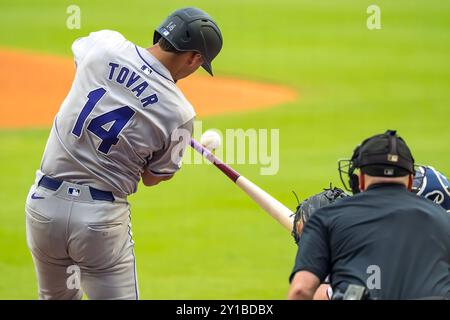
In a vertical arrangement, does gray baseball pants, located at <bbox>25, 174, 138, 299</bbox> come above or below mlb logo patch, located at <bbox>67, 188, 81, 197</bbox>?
below

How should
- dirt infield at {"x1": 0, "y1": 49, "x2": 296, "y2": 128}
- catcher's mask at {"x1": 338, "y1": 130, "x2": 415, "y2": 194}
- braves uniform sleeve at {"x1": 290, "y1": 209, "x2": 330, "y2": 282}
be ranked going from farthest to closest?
1. dirt infield at {"x1": 0, "y1": 49, "x2": 296, "y2": 128}
2. catcher's mask at {"x1": 338, "y1": 130, "x2": 415, "y2": 194}
3. braves uniform sleeve at {"x1": 290, "y1": 209, "x2": 330, "y2": 282}

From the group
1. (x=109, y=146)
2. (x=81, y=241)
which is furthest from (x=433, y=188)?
(x=81, y=241)

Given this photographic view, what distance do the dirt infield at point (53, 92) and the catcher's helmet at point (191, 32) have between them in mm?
9125

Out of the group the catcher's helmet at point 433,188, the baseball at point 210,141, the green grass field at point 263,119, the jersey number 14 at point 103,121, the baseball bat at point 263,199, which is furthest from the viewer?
the green grass field at point 263,119

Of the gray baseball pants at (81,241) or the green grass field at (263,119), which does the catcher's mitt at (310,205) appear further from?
the green grass field at (263,119)

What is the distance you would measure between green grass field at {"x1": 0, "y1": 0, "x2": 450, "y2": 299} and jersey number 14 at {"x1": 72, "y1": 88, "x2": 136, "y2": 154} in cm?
272

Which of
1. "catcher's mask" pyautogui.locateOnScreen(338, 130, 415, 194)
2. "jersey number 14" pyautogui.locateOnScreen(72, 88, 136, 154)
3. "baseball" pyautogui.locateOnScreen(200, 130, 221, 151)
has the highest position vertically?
"jersey number 14" pyautogui.locateOnScreen(72, 88, 136, 154)

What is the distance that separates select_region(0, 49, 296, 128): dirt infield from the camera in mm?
14531

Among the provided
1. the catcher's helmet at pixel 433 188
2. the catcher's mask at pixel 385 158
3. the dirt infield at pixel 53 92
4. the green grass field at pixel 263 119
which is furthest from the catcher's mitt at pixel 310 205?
the dirt infield at pixel 53 92

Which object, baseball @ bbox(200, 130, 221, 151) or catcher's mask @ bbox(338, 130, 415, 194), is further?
baseball @ bbox(200, 130, 221, 151)

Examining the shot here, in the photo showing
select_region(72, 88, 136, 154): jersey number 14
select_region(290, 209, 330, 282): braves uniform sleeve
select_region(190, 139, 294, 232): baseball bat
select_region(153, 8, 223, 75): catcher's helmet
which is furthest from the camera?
select_region(190, 139, 294, 232): baseball bat

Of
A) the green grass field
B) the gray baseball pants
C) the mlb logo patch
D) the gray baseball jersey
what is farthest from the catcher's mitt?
the green grass field

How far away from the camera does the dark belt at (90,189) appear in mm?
4855

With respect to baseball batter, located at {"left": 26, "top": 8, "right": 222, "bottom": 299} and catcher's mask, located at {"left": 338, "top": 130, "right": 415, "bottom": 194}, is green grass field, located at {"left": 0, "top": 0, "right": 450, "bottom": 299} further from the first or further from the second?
catcher's mask, located at {"left": 338, "top": 130, "right": 415, "bottom": 194}
